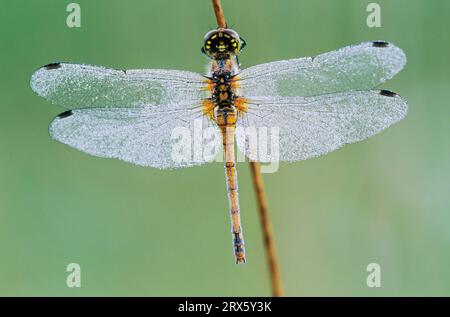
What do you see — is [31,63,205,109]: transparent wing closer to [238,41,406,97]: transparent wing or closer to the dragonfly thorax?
the dragonfly thorax

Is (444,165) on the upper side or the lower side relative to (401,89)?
lower

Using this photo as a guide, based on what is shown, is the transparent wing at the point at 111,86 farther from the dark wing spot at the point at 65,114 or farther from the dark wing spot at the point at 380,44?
the dark wing spot at the point at 380,44

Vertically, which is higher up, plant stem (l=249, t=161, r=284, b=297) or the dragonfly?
the dragonfly

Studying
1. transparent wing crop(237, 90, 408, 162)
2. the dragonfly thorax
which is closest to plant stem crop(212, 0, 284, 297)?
transparent wing crop(237, 90, 408, 162)

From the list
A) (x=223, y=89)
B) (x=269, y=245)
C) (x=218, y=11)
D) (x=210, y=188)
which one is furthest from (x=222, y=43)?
(x=210, y=188)

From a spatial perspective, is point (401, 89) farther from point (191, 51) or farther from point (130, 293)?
point (130, 293)
